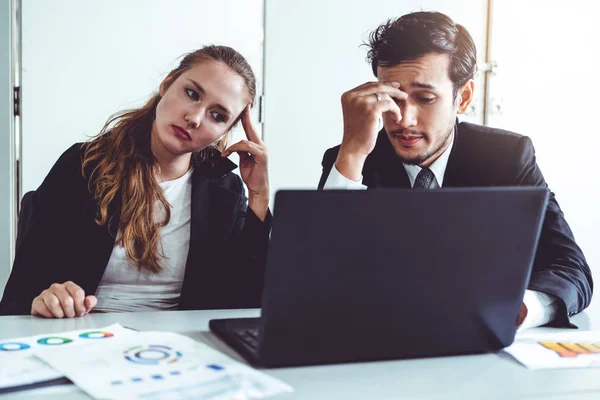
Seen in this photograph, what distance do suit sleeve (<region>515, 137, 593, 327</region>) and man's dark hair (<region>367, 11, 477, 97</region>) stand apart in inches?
18.1

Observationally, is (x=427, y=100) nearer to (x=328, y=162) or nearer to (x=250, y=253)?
(x=328, y=162)

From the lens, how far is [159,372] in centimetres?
79

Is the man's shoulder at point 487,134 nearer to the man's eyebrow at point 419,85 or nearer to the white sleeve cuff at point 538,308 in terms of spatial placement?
the man's eyebrow at point 419,85

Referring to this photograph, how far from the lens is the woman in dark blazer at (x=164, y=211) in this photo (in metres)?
1.57

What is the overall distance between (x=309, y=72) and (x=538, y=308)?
208 cm

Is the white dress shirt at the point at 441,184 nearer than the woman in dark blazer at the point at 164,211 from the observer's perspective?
Yes

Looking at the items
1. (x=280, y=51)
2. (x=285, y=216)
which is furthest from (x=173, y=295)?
(x=280, y=51)

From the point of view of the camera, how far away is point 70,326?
3.42 feet

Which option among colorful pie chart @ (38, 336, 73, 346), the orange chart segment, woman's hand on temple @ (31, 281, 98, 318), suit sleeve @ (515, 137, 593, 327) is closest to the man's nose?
suit sleeve @ (515, 137, 593, 327)

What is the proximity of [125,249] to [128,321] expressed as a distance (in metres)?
0.55

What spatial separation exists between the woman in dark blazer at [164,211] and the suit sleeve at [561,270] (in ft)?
2.10

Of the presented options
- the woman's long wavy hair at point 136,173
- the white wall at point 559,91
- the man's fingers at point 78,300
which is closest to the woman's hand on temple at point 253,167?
the woman's long wavy hair at point 136,173

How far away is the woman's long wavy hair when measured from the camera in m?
1.62

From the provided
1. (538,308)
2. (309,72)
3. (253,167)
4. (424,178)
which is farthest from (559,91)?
(538,308)
